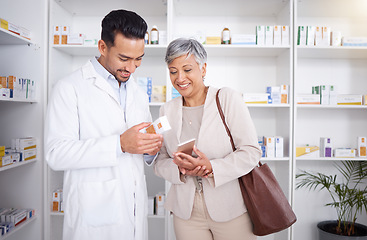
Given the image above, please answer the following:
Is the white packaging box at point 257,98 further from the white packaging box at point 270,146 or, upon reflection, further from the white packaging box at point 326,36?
the white packaging box at point 326,36

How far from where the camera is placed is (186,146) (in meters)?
1.35

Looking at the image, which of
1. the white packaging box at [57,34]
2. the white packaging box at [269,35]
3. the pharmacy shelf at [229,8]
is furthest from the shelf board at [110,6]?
the white packaging box at [269,35]

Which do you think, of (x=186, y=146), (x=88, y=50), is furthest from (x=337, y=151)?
(x=88, y=50)

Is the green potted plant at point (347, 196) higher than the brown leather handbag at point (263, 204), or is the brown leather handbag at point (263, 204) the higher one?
the brown leather handbag at point (263, 204)

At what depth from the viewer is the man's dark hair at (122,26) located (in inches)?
54.5

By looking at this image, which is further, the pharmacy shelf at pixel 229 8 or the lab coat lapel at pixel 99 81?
the pharmacy shelf at pixel 229 8

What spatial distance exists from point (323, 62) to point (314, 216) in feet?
6.03

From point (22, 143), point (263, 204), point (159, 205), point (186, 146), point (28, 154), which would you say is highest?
point (186, 146)

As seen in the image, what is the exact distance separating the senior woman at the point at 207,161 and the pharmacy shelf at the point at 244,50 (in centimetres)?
129

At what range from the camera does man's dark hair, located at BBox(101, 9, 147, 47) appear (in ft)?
4.54

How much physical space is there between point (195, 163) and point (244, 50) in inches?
74.1

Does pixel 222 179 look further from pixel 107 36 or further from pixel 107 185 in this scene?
pixel 107 36

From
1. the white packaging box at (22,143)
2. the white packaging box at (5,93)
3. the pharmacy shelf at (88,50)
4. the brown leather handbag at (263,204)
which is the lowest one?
the brown leather handbag at (263,204)

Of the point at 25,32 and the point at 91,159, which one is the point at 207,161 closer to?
the point at 91,159
